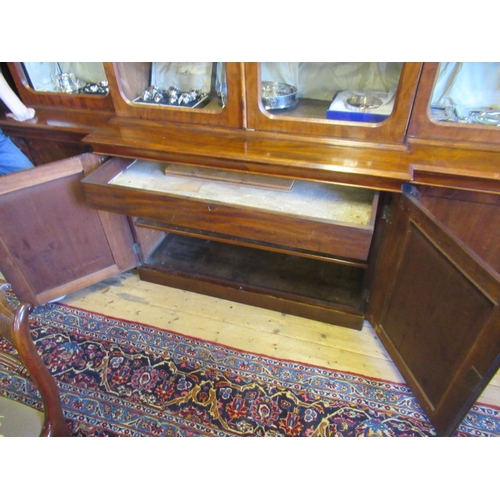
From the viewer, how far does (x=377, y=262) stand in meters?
1.28

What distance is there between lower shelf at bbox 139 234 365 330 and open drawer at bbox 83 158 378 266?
262 millimetres

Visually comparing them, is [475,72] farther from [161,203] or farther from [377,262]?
[161,203]

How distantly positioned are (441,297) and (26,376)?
1088mm

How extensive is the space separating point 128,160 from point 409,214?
1056mm

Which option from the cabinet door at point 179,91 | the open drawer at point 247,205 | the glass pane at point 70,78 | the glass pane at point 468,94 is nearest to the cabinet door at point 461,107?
the glass pane at point 468,94

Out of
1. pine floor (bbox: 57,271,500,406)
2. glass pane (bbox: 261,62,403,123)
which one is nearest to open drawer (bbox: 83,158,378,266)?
glass pane (bbox: 261,62,403,123)

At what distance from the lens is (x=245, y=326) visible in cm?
154

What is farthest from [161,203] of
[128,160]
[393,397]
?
[393,397]

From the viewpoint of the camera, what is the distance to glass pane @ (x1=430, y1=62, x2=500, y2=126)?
1.08m

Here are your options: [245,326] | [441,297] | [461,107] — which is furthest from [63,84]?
[441,297]

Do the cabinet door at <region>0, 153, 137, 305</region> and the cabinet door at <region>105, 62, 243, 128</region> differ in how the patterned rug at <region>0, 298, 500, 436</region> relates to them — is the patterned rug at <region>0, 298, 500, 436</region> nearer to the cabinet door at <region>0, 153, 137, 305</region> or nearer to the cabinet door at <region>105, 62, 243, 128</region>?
the cabinet door at <region>0, 153, 137, 305</region>

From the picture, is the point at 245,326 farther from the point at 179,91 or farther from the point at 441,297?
the point at 179,91

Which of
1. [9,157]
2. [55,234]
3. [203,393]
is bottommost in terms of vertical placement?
[203,393]

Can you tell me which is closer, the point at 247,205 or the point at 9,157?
the point at 247,205
